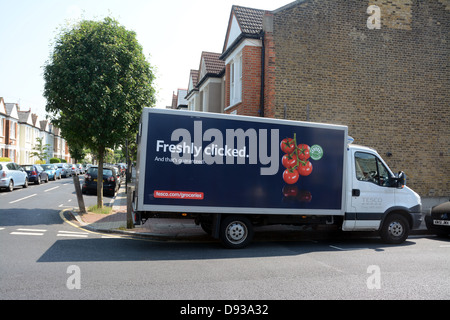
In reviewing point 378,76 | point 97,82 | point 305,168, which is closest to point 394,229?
point 305,168

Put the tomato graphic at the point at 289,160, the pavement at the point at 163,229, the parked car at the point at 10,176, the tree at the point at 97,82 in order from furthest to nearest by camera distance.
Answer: the parked car at the point at 10,176 → the tree at the point at 97,82 → the pavement at the point at 163,229 → the tomato graphic at the point at 289,160

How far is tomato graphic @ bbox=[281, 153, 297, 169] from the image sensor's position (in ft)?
Result: 27.5

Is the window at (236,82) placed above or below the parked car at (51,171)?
above

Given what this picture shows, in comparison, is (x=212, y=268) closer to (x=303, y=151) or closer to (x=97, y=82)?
(x=303, y=151)

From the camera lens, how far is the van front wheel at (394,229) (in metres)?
9.27

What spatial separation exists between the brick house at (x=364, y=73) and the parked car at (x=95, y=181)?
32.9ft

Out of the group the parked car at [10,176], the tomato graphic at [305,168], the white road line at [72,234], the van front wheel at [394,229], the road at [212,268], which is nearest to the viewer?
the road at [212,268]

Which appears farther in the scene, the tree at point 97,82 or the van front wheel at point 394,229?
the tree at point 97,82

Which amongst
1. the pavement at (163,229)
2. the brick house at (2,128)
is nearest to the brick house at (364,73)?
the pavement at (163,229)

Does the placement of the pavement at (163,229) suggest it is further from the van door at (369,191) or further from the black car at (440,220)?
the van door at (369,191)

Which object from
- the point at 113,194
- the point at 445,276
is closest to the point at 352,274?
the point at 445,276

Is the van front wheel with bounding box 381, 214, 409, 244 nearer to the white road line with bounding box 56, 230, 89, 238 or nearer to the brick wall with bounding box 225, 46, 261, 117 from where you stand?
the brick wall with bounding box 225, 46, 261, 117

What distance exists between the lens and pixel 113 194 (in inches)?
840

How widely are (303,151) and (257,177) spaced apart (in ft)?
4.33
